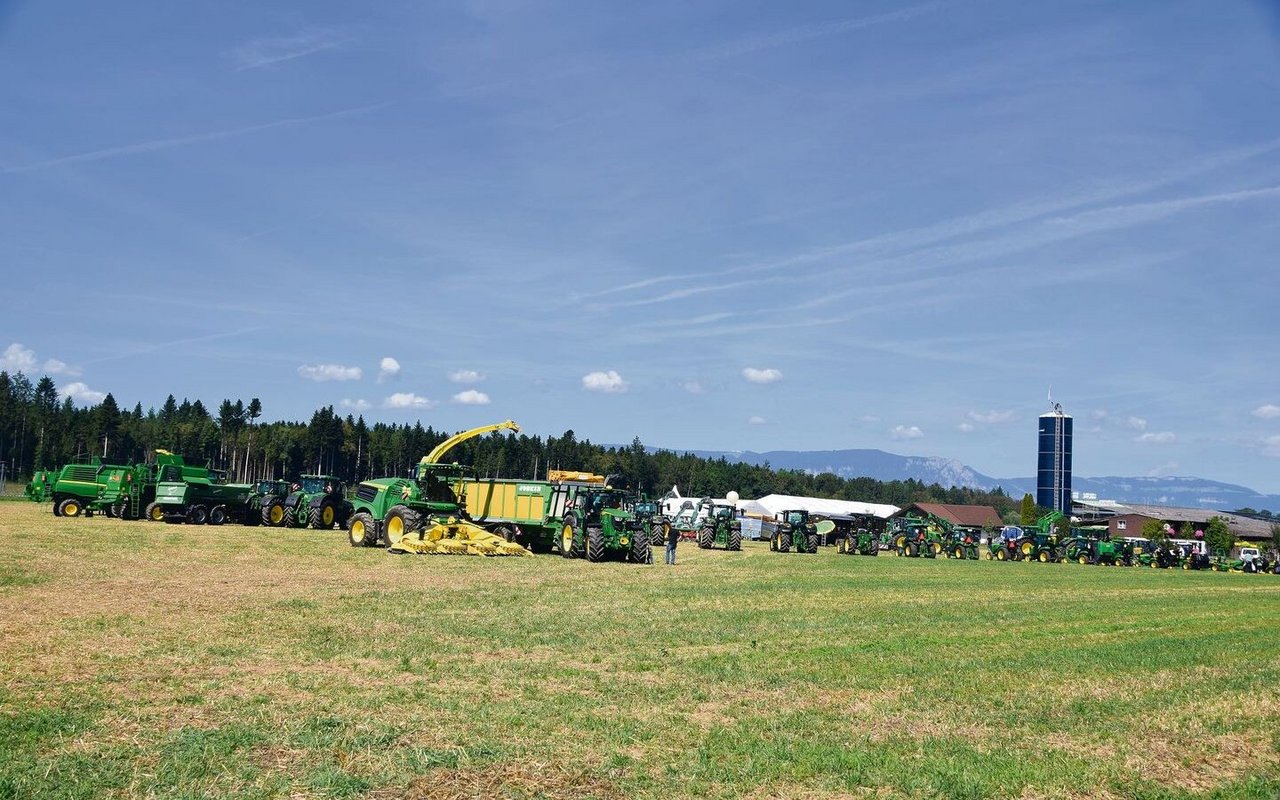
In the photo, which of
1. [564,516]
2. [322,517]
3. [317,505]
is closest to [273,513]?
[317,505]

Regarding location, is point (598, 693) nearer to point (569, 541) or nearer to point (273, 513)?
point (569, 541)

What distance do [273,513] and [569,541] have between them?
766 inches

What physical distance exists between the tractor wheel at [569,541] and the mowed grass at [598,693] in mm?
10958

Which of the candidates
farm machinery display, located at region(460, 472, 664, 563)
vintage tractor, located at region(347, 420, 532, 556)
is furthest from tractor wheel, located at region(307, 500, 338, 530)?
farm machinery display, located at region(460, 472, 664, 563)

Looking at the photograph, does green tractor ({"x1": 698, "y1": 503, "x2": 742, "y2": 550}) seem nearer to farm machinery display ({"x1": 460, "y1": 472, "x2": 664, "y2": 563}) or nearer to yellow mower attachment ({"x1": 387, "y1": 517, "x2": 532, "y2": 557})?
farm machinery display ({"x1": 460, "y1": 472, "x2": 664, "y2": 563})

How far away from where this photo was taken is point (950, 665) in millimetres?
12750

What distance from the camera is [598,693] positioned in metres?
10.3

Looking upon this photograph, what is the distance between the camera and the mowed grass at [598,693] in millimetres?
7387

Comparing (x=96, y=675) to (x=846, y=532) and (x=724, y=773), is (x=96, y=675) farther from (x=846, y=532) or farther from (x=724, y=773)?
(x=846, y=532)

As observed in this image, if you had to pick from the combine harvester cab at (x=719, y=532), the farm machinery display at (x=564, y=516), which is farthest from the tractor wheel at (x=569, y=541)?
the combine harvester cab at (x=719, y=532)

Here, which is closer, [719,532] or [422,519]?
[422,519]

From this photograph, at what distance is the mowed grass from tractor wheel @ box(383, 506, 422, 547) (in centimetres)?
1135

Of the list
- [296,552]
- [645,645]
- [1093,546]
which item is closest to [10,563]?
[296,552]

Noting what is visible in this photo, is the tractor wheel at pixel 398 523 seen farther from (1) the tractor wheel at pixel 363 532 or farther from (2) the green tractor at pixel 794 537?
(2) the green tractor at pixel 794 537
